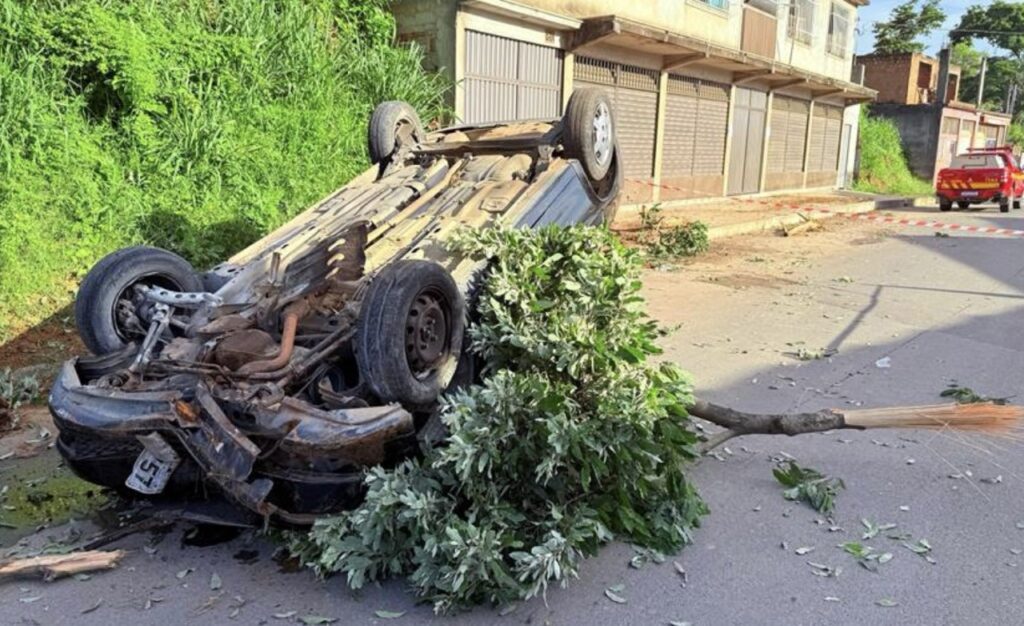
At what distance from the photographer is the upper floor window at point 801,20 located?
75.5ft

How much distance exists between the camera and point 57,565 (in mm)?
3150

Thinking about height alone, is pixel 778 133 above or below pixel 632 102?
below

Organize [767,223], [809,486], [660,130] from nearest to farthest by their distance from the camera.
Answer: [809,486] → [767,223] → [660,130]

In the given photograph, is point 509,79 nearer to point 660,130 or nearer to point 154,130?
point 660,130

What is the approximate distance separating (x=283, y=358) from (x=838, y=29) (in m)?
28.5

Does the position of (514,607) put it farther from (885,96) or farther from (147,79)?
(885,96)

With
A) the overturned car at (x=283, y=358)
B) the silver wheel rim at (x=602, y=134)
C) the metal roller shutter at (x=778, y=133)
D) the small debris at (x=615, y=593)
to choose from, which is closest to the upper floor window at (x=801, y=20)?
the metal roller shutter at (x=778, y=133)

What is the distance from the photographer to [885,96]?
37094 millimetres

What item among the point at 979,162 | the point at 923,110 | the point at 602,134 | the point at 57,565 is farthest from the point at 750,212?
the point at 923,110

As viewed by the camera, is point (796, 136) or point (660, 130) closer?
point (660, 130)

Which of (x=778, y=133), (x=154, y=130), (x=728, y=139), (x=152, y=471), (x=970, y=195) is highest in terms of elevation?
(x=778, y=133)

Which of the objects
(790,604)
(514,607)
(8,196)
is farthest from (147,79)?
(790,604)

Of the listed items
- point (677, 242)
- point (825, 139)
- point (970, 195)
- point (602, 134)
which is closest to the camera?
point (602, 134)

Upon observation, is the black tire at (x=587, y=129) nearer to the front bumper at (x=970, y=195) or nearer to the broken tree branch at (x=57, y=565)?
the broken tree branch at (x=57, y=565)
